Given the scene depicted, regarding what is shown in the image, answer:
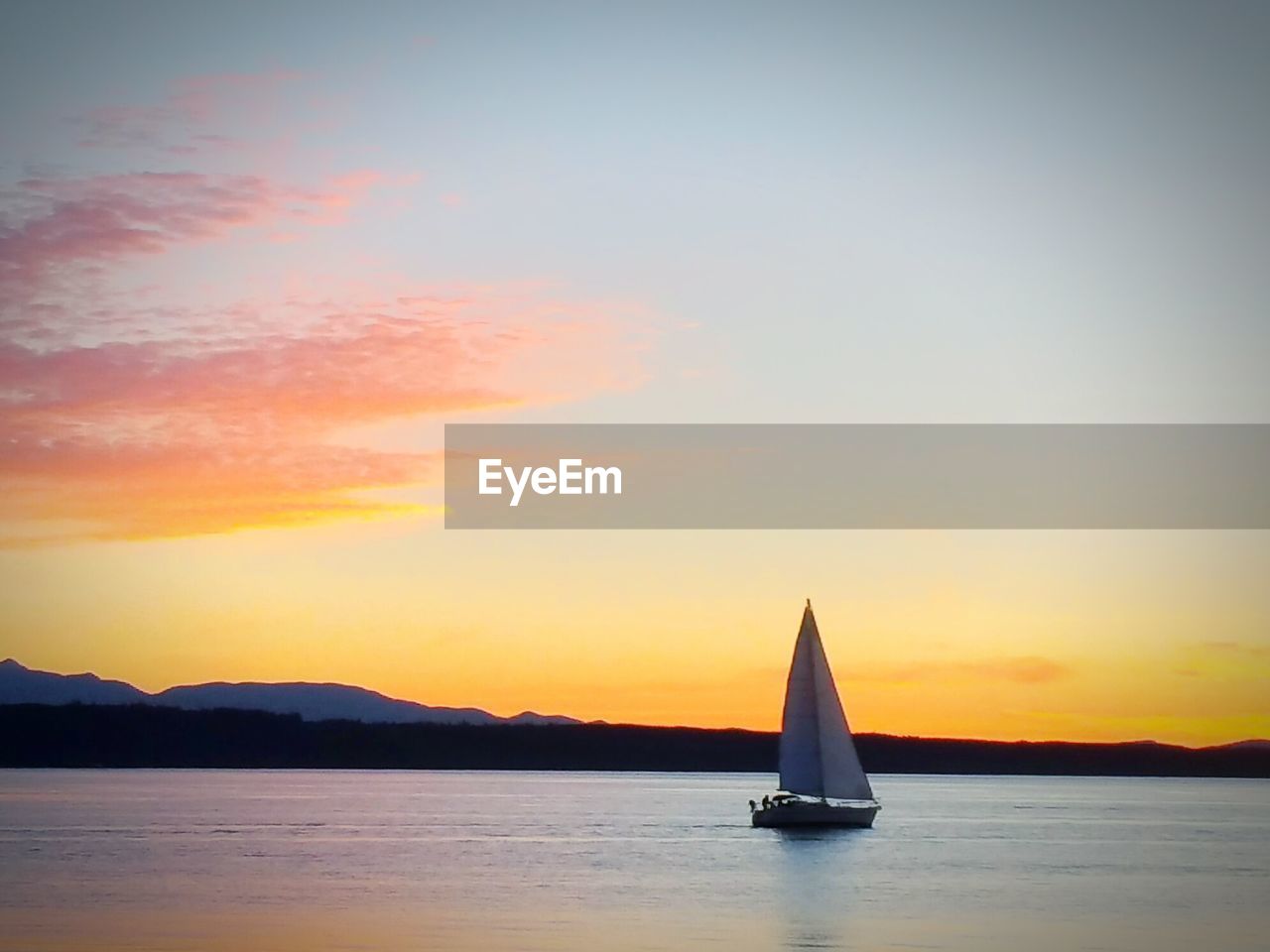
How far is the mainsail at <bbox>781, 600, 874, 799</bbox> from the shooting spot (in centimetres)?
7938

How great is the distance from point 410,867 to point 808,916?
2566 cm

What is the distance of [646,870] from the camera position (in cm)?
7950

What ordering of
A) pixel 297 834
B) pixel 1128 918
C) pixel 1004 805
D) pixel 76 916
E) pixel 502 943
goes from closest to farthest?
pixel 502 943 → pixel 76 916 → pixel 1128 918 → pixel 297 834 → pixel 1004 805

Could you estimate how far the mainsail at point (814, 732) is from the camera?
79375mm

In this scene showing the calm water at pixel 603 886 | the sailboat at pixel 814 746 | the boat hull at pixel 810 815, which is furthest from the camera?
the boat hull at pixel 810 815

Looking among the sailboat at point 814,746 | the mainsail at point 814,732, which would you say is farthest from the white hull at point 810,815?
the mainsail at point 814,732

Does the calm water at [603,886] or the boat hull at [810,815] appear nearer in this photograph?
the calm water at [603,886]

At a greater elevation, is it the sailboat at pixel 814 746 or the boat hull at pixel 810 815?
the sailboat at pixel 814 746

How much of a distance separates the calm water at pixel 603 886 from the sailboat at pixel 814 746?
2.45 meters

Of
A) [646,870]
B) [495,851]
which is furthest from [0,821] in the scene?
[646,870]

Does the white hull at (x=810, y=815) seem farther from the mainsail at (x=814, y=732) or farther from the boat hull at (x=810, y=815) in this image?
the mainsail at (x=814, y=732)

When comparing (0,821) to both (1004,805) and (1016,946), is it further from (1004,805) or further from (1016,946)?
(1004,805)

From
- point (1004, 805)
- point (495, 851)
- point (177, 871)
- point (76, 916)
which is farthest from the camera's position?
point (1004, 805)

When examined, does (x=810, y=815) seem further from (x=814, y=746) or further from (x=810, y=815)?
(x=814, y=746)
